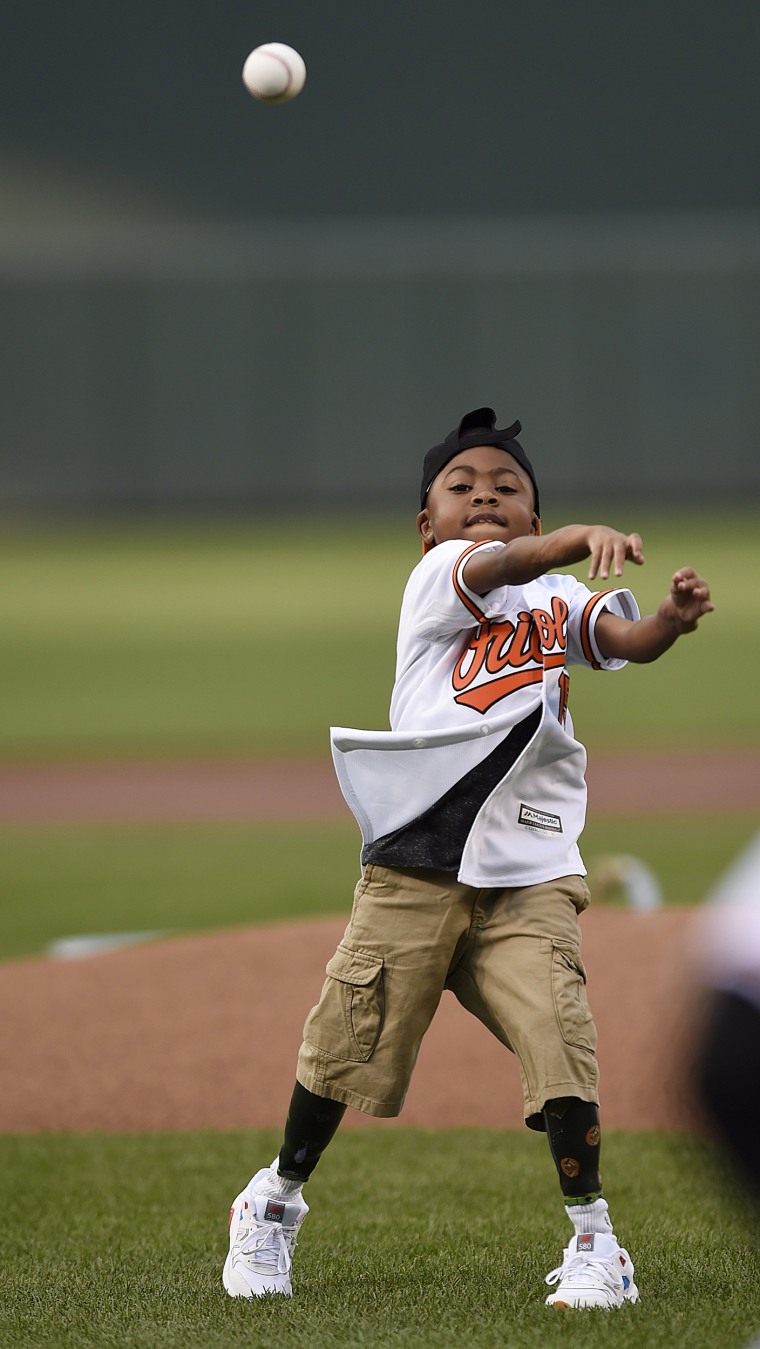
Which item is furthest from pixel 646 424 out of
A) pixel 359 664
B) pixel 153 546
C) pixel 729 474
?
pixel 359 664

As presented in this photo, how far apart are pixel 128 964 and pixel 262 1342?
347 centimetres

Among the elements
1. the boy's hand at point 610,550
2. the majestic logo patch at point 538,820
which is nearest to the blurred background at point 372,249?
the majestic logo patch at point 538,820

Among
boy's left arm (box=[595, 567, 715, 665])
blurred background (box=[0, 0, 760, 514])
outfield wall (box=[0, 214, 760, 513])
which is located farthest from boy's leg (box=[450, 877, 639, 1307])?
outfield wall (box=[0, 214, 760, 513])

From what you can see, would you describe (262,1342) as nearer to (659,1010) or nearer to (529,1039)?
(529,1039)

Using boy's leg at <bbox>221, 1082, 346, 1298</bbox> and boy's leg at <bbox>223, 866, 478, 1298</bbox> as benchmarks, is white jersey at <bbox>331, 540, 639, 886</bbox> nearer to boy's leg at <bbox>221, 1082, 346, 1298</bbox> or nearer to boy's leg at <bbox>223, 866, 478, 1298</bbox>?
boy's leg at <bbox>223, 866, 478, 1298</bbox>

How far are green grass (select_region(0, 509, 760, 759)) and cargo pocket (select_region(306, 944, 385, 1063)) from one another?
901 cm

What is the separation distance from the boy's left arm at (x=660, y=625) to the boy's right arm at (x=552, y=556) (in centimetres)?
11

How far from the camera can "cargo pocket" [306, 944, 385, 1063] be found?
339 cm

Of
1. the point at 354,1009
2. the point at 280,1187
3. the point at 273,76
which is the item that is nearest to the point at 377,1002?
the point at 354,1009

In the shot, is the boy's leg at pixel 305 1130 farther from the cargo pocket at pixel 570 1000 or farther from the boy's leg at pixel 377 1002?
the cargo pocket at pixel 570 1000

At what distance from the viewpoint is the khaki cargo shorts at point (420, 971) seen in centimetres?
335

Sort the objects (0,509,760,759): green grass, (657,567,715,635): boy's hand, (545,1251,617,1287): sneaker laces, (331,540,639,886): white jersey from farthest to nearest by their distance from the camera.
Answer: (0,509,760,759): green grass < (331,540,639,886): white jersey < (545,1251,617,1287): sneaker laces < (657,567,715,635): boy's hand

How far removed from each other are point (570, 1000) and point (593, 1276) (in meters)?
0.52

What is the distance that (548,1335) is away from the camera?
3.14 m
